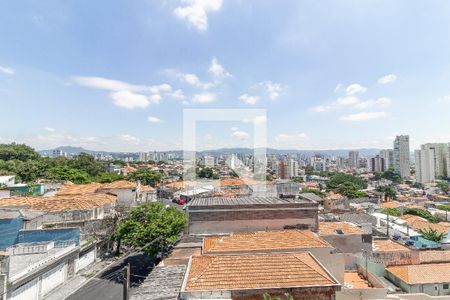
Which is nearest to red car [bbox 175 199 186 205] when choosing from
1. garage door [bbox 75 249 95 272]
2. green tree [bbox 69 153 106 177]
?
green tree [bbox 69 153 106 177]

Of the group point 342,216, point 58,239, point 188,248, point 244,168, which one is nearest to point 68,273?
point 58,239

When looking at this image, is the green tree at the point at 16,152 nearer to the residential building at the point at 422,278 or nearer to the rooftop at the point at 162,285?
the rooftop at the point at 162,285

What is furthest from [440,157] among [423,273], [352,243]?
[352,243]

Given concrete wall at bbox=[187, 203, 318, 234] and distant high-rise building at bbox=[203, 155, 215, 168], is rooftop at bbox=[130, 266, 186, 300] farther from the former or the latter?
distant high-rise building at bbox=[203, 155, 215, 168]

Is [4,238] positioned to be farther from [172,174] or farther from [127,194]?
[172,174]

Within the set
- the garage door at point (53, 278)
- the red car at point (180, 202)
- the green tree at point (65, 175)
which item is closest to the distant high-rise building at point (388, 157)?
the red car at point (180, 202)

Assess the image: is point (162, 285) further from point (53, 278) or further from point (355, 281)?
point (355, 281)
